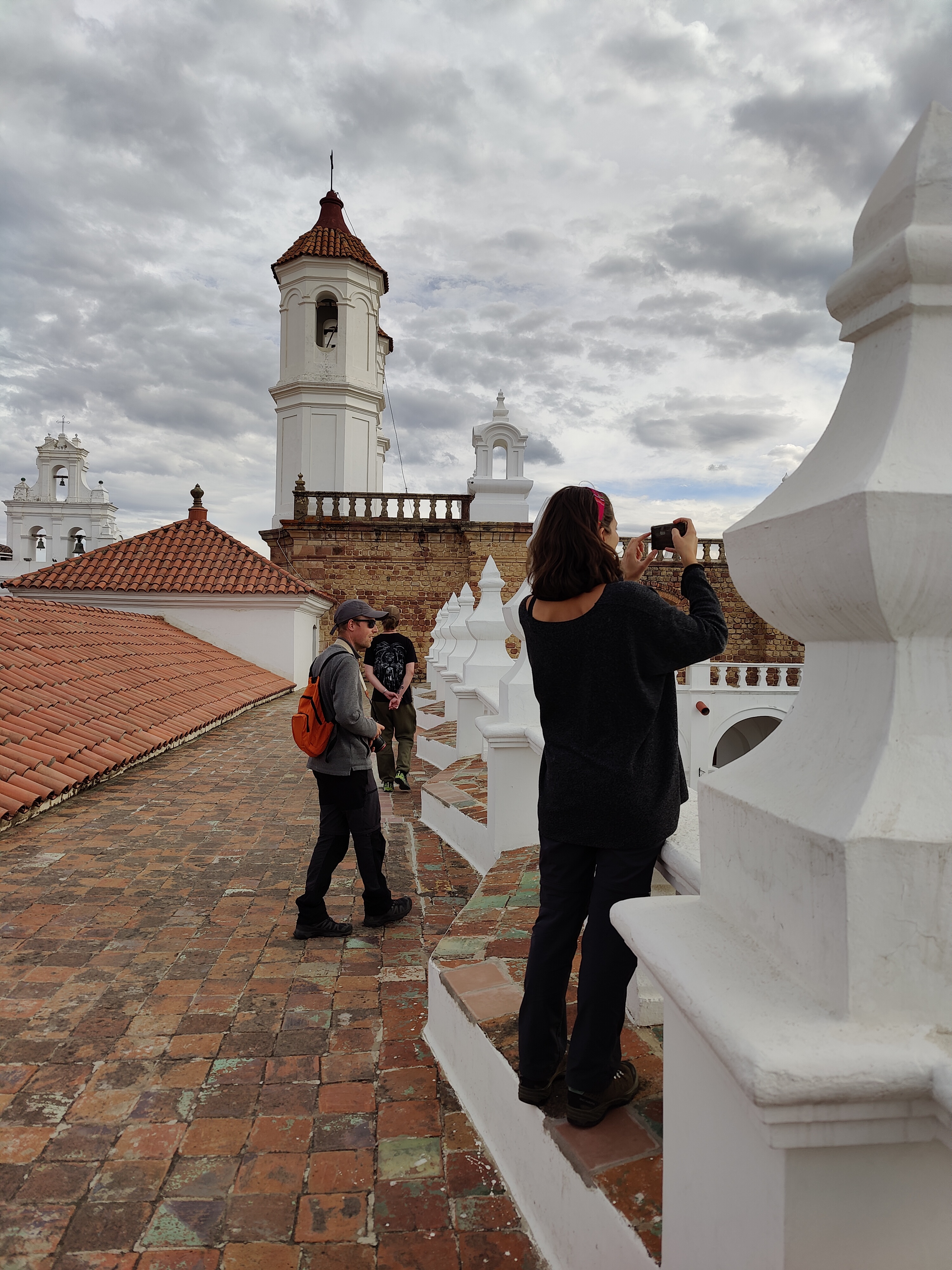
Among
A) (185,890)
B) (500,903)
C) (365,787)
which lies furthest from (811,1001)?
(185,890)

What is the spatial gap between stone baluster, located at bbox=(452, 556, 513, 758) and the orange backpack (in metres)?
2.28

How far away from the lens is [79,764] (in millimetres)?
6281

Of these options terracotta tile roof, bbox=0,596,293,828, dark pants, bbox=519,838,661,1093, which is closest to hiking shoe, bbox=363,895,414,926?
dark pants, bbox=519,838,661,1093

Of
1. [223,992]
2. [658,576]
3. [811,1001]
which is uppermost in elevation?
[658,576]

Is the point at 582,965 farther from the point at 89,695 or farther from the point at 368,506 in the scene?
the point at 368,506

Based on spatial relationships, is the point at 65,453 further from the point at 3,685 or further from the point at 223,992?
the point at 223,992

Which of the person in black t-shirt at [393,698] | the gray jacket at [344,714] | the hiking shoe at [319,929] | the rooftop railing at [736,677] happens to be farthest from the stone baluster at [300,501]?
the hiking shoe at [319,929]

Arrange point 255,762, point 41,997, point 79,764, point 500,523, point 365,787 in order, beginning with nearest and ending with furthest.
→ point 41,997
point 365,787
point 79,764
point 255,762
point 500,523

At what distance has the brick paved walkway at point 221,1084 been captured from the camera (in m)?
1.98

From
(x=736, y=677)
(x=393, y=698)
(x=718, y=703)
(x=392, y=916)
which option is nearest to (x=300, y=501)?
(x=718, y=703)

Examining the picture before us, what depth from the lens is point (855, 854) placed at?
0.93 m

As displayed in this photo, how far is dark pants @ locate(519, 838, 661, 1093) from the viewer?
1.90 meters

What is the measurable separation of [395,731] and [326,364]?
18.8 m

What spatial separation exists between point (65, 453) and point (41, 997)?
158ft
